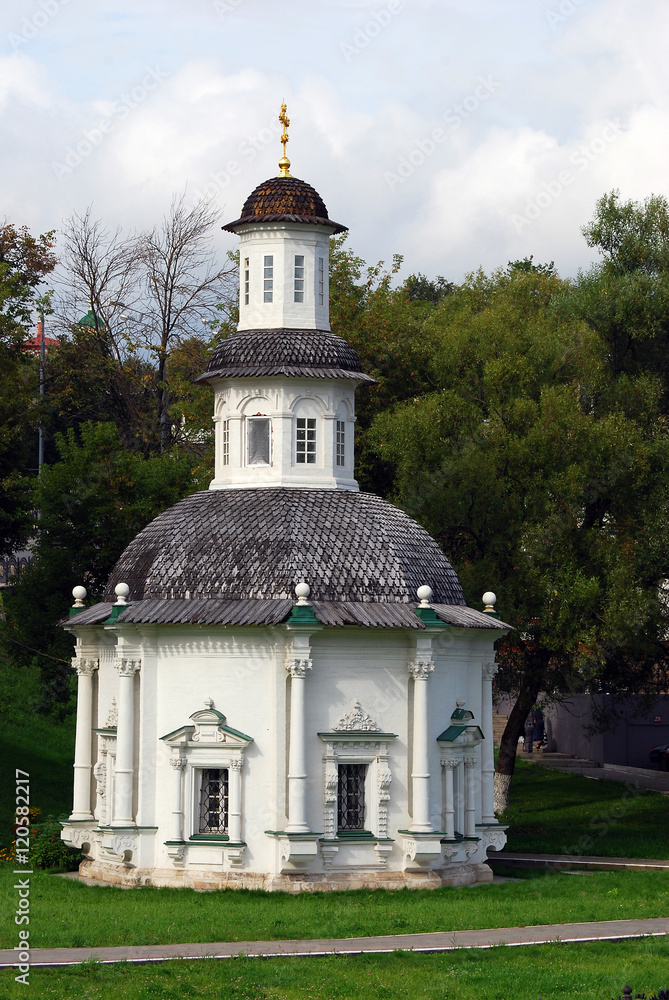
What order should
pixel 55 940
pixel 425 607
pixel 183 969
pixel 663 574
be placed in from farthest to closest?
pixel 663 574 < pixel 425 607 < pixel 55 940 < pixel 183 969

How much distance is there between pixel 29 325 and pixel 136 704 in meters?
20.9

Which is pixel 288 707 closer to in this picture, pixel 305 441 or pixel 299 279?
pixel 305 441

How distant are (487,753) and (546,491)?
8806mm

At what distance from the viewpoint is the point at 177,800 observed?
2847cm

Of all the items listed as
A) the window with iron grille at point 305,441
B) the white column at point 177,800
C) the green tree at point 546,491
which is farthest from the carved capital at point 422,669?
the green tree at point 546,491

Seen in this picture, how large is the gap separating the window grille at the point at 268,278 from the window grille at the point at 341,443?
3.00 metres

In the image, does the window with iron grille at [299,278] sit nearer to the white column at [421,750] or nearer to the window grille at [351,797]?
the white column at [421,750]

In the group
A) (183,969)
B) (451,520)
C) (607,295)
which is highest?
(607,295)

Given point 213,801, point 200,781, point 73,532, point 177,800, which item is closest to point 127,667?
point 200,781

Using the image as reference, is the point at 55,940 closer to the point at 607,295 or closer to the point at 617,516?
the point at 617,516

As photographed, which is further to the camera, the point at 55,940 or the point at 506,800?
the point at 506,800

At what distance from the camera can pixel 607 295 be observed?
39.6 m

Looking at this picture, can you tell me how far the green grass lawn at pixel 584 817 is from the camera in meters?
35.2

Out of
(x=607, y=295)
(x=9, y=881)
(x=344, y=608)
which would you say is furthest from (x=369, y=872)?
(x=607, y=295)
